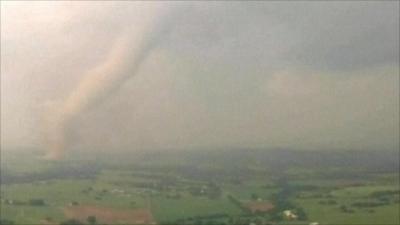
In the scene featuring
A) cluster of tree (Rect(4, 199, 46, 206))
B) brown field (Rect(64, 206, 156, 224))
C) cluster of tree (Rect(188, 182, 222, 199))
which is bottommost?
brown field (Rect(64, 206, 156, 224))

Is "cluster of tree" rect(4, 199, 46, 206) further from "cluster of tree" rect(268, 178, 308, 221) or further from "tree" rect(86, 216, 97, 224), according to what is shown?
"cluster of tree" rect(268, 178, 308, 221)

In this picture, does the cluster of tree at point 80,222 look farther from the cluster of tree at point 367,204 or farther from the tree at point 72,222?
the cluster of tree at point 367,204

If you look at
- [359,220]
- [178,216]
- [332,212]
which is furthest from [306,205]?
[178,216]

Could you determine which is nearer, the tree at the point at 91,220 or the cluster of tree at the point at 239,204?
the tree at the point at 91,220

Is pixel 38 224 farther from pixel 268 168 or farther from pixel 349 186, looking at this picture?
pixel 268 168

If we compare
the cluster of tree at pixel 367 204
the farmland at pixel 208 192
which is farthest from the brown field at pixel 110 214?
the cluster of tree at pixel 367 204

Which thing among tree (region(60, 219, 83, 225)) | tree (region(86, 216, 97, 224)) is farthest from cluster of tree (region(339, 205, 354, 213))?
tree (region(60, 219, 83, 225))

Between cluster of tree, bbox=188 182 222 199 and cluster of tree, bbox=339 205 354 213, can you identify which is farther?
cluster of tree, bbox=188 182 222 199
